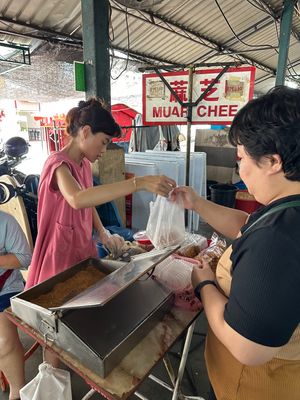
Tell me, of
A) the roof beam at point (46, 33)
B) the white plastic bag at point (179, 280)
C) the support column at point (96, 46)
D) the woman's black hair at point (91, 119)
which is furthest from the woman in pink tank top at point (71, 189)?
the roof beam at point (46, 33)

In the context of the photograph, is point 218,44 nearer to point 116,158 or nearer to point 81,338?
point 116,158

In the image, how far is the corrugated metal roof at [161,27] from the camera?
3.56 meters

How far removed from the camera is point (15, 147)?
3076 millimetres

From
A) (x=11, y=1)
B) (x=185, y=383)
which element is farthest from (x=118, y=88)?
(x=185, y=383)

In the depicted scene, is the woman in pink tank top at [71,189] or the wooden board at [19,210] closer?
the woman in pink tank top at [71,189]

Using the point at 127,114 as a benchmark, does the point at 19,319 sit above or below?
below

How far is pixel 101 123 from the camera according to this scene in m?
1.45

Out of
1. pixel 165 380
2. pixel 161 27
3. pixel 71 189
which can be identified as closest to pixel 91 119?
pixel 71 189

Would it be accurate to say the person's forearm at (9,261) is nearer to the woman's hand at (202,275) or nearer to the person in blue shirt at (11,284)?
the person in blue shirt at (11,284)

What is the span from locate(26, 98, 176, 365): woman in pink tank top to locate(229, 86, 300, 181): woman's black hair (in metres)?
0.64

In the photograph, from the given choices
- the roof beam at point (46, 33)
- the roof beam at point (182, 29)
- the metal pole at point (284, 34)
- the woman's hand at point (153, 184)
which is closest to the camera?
the woman's hand at point (153, 184)

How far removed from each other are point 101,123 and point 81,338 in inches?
40.6

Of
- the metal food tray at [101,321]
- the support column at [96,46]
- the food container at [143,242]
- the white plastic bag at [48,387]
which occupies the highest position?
the support column at [96,46]

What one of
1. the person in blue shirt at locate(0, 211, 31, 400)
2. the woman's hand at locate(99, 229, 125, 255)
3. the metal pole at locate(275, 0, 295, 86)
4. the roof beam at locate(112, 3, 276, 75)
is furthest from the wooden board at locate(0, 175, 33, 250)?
the metal pole at locate(275, 0, 295, 86)
